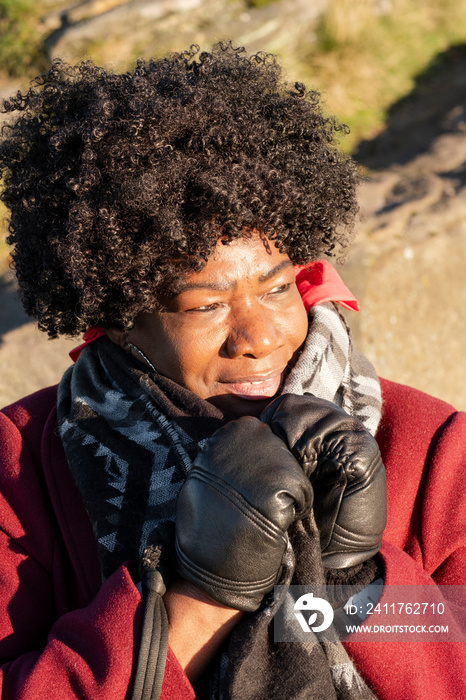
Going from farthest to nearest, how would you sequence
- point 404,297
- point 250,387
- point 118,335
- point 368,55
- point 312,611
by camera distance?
point 368,55, point 404,297, point 118,335, point 250,387, point 312,611

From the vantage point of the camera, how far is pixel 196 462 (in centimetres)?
154

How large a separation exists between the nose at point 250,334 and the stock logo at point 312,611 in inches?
23.7

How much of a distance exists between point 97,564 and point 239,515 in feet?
2.11

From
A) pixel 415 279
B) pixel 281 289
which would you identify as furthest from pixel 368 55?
pixel 281 289

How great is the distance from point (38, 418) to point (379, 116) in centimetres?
670

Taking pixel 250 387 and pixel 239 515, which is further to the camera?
pixel 250 387

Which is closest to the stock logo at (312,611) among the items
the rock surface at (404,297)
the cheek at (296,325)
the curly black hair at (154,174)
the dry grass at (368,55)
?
the cheek at (296,325)

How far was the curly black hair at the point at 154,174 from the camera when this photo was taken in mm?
1775

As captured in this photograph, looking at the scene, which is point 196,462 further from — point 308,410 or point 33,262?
point 33,262

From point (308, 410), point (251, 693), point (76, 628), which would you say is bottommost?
point (251, 693)

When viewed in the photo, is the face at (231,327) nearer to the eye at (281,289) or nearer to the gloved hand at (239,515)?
the eye at (281,289)

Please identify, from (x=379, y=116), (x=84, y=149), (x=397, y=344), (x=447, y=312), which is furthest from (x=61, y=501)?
(x=379, y=116)

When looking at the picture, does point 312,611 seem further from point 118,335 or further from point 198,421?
point 118,335

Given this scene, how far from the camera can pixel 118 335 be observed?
2.06 meters
